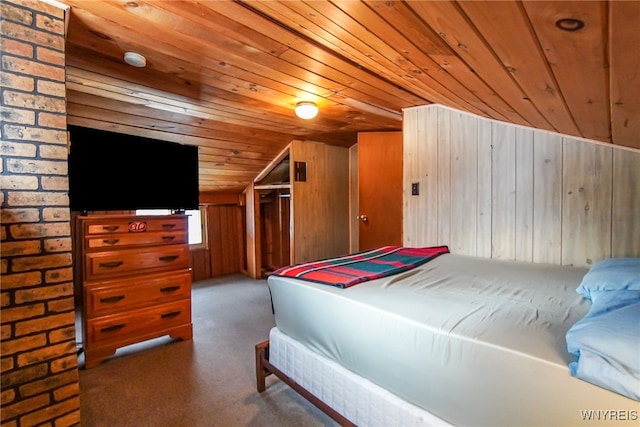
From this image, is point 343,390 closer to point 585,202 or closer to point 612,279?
point 612,279

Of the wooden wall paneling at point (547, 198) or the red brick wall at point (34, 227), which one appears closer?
the red brick wall at point (34, 227)

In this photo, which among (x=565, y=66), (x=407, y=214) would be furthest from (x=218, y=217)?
(x=565, y=66)

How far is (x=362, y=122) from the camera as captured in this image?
338 centimetres

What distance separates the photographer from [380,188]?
3.65 metres

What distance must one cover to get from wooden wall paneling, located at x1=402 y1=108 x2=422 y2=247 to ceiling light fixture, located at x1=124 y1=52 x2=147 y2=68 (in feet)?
7.37

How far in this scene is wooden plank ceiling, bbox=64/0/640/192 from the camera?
77 cm

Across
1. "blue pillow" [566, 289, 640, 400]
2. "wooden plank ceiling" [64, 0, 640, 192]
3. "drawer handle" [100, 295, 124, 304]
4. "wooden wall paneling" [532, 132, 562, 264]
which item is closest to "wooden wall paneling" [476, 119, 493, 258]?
"wooden plank ceiling" [64, 0, 640, 192]

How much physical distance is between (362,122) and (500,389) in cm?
288

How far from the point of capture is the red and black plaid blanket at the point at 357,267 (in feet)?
5.58

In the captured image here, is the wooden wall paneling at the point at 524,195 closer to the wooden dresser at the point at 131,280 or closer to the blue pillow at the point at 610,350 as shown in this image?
the blue pillow at the point at 610,350

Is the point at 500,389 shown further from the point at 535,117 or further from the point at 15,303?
the point at 15,303

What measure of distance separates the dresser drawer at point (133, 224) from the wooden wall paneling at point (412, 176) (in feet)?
6.90

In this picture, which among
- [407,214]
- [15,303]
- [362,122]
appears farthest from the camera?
[362,122]

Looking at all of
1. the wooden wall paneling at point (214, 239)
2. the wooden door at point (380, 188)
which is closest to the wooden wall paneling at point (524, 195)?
the wooden door at point (380, 188)
